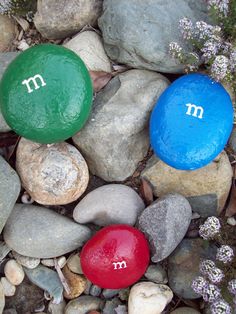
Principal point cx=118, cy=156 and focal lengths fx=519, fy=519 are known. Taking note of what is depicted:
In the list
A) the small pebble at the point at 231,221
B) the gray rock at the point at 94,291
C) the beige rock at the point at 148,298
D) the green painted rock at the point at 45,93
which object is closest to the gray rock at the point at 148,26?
the green painted rock at the point at 45,93

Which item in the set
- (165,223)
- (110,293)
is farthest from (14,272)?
(165,223)

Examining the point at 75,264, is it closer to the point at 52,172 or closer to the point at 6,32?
the point at 52,172

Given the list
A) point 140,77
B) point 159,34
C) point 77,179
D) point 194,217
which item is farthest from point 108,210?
point 159,34

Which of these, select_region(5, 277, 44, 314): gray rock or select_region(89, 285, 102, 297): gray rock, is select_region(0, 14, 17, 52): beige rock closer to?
select_region(5, 277, 44, 314): gray rock

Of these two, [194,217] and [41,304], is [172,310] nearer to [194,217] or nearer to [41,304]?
[194,217]

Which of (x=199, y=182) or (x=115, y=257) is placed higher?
(x=199, y=182)

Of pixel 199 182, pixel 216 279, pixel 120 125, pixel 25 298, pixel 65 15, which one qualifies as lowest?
pixel 25 298
